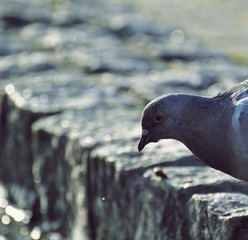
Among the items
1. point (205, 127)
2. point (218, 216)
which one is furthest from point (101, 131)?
point (218, 216)

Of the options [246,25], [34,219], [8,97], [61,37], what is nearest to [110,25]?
[61,37]

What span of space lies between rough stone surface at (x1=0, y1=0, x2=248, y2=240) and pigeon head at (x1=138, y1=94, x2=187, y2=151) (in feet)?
1.25

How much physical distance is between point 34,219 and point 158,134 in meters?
2.46

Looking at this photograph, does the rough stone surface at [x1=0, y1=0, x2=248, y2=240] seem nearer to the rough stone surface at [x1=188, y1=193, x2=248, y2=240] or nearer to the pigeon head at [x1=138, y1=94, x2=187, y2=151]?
the rough stone surface at [x1=188, y1=193, x2=248, y2=240]

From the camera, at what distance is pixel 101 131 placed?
6.95 metres

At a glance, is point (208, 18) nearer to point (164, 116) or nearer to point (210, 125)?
point (164, 116)

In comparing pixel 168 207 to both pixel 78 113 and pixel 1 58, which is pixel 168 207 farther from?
pixel 1 58

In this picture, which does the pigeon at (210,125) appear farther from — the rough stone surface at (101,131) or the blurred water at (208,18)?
the blurred water at (208,18)

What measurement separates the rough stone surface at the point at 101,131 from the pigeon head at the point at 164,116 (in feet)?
→ 1.25

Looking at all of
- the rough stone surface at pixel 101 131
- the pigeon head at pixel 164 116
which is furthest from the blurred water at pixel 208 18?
the pigeon head at pixel 164 116

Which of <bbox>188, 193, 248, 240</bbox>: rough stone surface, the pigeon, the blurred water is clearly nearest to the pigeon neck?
the pigeon

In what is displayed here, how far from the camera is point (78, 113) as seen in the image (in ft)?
24.4

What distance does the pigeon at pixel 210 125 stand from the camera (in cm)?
503

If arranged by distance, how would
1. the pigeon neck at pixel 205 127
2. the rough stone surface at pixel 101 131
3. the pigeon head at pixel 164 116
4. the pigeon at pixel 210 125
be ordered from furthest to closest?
the rough stone surface at pixel 101 131
the pigeon head at pixel 164 116
the pigeon neck at pixel 205 127
the pigeon at pixel 210 125
